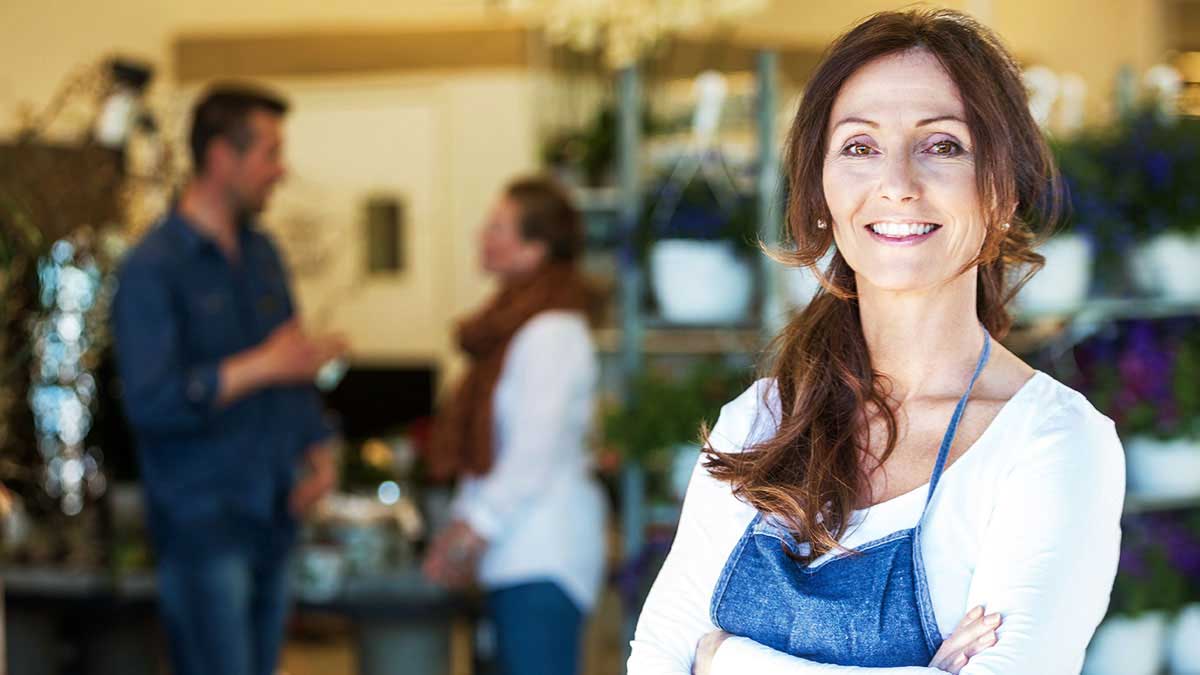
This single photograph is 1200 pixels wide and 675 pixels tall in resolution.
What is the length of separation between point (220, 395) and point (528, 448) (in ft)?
2.26

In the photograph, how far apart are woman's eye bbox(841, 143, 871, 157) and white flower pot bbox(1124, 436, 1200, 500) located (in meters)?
2.53

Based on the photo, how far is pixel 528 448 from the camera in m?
3.21

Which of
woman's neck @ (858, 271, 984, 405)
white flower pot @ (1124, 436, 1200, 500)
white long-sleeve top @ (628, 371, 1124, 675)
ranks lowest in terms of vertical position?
white flower pot @ (1124, 436, 1200, 500)

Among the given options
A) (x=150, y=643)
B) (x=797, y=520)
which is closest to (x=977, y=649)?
(x=797, y=520)

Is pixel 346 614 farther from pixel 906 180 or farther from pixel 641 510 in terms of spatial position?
pixel 906 180

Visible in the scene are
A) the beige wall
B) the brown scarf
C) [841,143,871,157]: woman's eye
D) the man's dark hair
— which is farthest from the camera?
the beige wall

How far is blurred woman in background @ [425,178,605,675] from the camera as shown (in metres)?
3.21

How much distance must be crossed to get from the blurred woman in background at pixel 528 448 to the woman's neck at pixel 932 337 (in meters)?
1.82

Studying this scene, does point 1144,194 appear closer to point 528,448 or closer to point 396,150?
point 528,448

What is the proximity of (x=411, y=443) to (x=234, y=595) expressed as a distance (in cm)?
103

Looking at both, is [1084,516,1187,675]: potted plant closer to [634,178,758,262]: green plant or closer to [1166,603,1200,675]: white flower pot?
[1166,603,1200,675]: white flower pot

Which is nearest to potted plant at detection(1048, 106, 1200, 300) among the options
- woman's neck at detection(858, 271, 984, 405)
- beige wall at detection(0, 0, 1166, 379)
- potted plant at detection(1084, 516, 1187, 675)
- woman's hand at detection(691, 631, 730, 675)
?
potted plant at detection(1084, 516, 1187, 675)

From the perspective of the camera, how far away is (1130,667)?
361cm

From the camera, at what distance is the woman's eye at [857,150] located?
4.54ft
